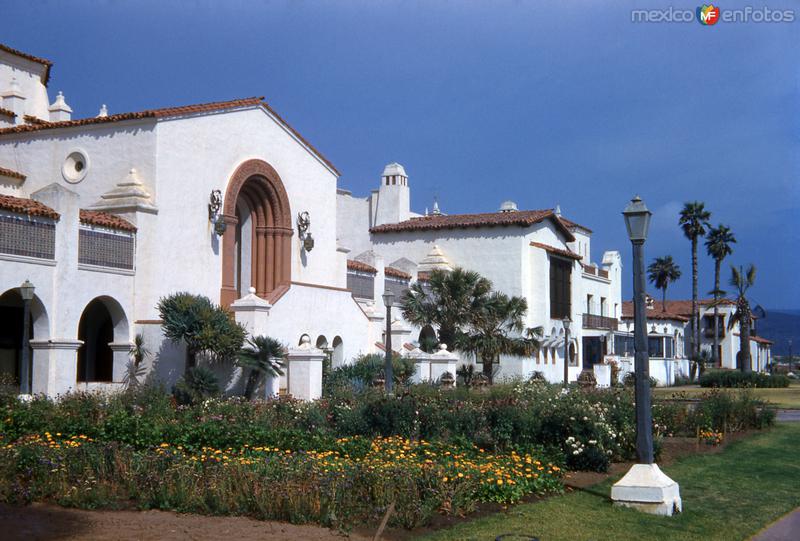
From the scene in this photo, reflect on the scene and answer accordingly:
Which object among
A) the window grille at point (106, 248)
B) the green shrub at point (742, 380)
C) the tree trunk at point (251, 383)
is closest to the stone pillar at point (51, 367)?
the window grille at point (106, 248)

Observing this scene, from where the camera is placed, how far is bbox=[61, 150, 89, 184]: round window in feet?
90.7

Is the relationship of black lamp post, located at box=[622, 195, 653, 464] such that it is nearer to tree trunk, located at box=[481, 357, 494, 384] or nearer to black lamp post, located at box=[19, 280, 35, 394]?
black lamp post, located at box=[19, 280, 35, 394]

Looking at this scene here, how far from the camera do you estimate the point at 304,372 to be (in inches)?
997

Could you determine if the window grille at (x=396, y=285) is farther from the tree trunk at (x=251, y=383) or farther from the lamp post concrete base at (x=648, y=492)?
the lamp post concrete base at (x=648, y=492)

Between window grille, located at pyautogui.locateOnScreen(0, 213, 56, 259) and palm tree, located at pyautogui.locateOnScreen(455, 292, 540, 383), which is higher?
window grille, located at pyautogui.locateOnScreen(0, 213, 56, 259)

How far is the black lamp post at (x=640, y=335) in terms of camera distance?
37.3 feet

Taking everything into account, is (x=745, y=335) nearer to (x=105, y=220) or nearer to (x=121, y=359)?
(x=121, y=359)

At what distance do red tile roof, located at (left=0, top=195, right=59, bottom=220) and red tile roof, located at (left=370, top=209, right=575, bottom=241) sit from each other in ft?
80.7

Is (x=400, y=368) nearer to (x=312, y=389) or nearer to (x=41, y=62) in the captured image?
(x=312, y=389)

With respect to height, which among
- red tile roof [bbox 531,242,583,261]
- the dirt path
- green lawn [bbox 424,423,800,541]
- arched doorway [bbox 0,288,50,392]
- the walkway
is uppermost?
red tile roof [bbox 531,242,583,261]

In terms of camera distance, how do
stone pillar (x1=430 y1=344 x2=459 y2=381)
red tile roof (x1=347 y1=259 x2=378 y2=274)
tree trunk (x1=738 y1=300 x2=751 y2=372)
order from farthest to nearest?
tree trunk (x1=738 y1=300 x2=751 y2=372) → red tile roof (x1=347 y1=259 x2=378 y2=274) → stone pillar (x1=430 y1=344 x2=459 y2=381)

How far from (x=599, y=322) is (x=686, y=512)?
4354 cm

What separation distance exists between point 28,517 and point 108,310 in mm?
16597

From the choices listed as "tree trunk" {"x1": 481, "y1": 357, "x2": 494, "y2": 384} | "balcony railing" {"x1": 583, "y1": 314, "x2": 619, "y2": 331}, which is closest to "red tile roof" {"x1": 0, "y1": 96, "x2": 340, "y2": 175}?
"tree trunk" {"x1": 481, "y1": 357, "x2": 494, "y2": 384}
